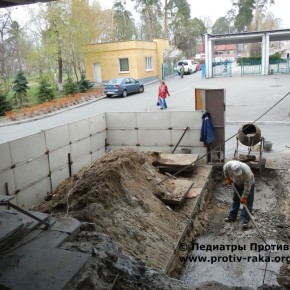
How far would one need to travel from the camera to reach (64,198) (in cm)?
709

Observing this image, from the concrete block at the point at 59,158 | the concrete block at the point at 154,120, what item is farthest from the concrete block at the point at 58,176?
the concrete block at the point at 154,120

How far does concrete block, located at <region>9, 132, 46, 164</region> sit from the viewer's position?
754 centimetres

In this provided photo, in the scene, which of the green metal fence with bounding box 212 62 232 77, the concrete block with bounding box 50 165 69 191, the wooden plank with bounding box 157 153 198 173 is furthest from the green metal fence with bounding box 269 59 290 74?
the concrete block with bounding box 50 165 69 191

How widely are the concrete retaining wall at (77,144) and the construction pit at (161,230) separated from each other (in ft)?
2.16

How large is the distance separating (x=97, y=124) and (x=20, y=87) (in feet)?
51.9

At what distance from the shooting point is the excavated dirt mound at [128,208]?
5.93 metres

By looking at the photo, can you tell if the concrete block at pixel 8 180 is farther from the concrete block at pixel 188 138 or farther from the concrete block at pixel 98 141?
the concrete block at pixel 188 138

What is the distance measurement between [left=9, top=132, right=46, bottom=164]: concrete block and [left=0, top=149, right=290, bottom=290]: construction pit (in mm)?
1201

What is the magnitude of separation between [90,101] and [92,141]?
45.7 feet

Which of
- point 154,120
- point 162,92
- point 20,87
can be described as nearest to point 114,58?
point 20,87

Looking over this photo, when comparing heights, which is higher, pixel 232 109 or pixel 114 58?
pixel 114 58

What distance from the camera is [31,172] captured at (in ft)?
26.5

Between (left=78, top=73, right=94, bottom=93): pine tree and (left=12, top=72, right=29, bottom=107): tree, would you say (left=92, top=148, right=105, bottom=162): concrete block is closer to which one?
(left=12, top=72, right=29, bottom=107): tree

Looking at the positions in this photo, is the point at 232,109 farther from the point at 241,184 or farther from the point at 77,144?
the point at 241,184
